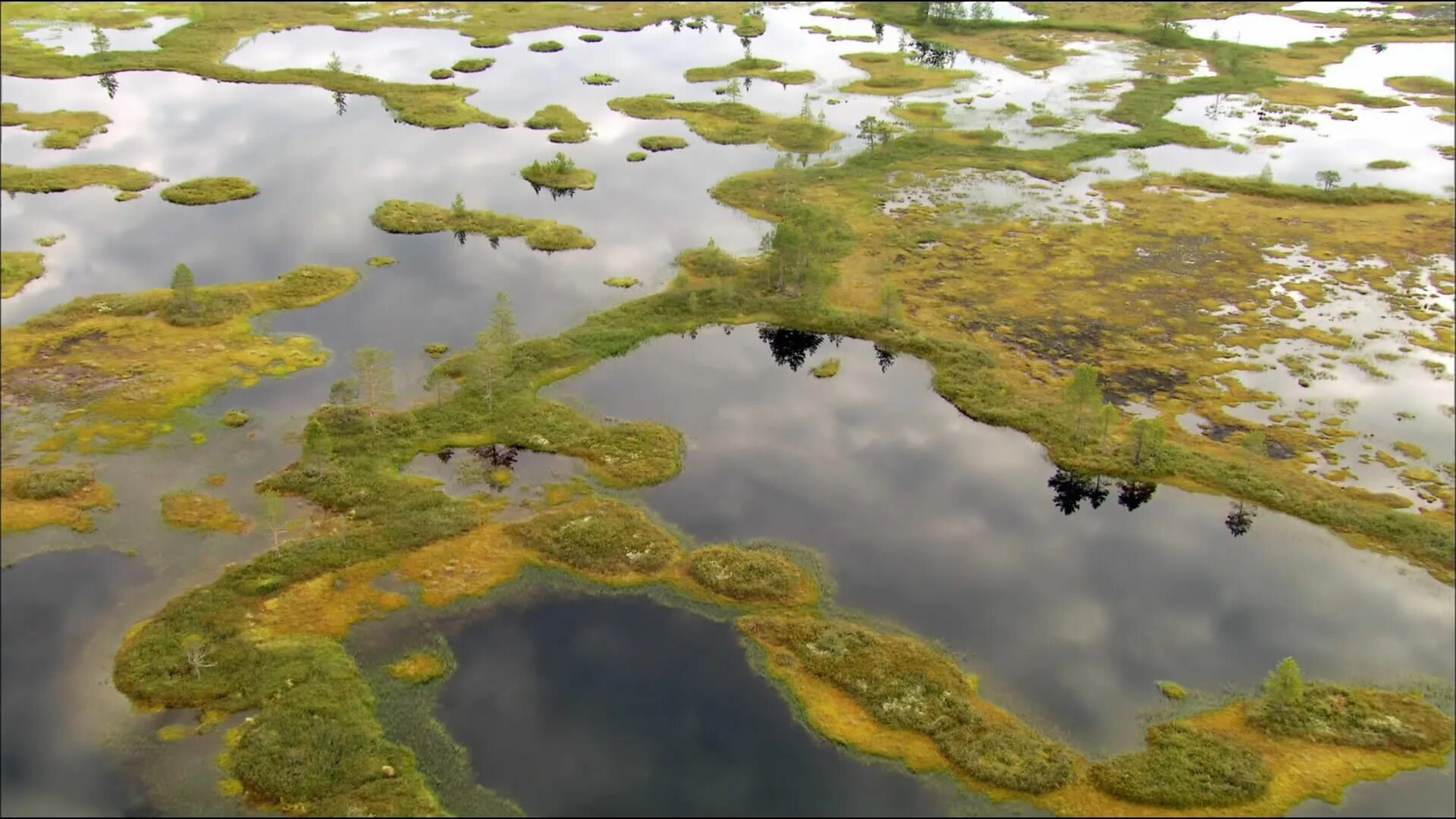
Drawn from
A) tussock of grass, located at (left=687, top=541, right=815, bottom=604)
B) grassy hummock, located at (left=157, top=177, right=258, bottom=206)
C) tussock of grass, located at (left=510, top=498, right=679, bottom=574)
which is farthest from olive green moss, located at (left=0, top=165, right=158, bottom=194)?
tussock of grass, located at (left=687, top=541, right=815, bottom=604)

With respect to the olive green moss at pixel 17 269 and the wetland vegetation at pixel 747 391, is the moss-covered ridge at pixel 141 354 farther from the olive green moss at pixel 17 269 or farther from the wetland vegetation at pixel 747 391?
the olive green moss at pixel 17 269

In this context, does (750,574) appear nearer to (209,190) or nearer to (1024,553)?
(1024,553)

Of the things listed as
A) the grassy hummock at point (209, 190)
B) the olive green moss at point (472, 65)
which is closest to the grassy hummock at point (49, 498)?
the grassy hummock at point (209, 190)

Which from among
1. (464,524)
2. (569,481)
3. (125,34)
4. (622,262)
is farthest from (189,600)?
(125,34)

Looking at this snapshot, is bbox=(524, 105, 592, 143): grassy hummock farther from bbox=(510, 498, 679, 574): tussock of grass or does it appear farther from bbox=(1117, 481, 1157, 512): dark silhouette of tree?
bbox=(1117, 481, 1157, 512): dark silhouette of tree

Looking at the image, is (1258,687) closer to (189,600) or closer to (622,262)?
(189,600)

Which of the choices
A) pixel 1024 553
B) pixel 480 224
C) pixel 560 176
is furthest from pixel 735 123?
pixel 1024 553
